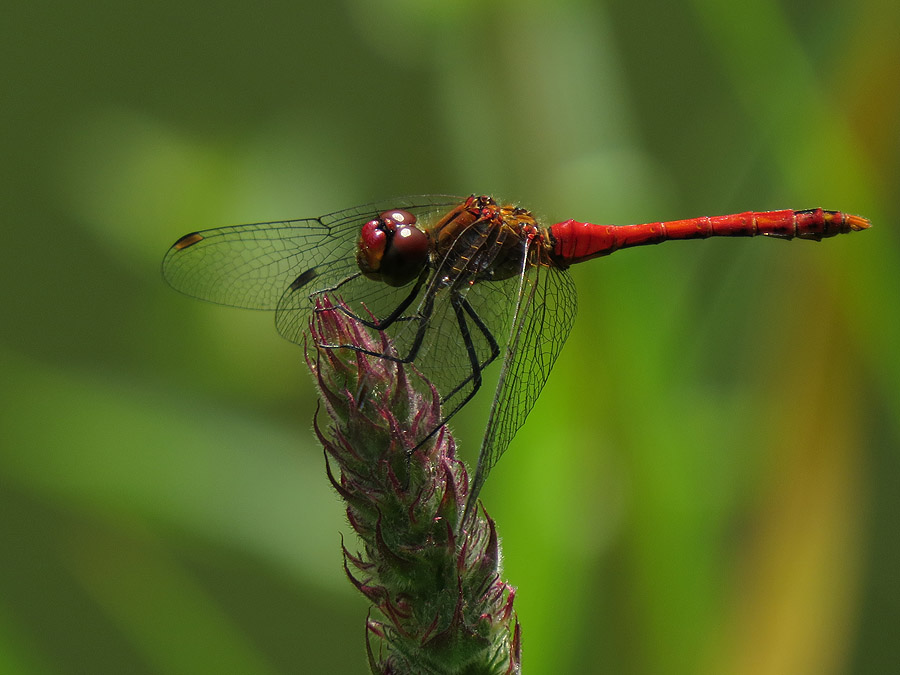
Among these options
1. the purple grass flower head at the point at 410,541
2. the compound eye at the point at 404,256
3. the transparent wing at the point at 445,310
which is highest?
the compound eye at the point at 404,256

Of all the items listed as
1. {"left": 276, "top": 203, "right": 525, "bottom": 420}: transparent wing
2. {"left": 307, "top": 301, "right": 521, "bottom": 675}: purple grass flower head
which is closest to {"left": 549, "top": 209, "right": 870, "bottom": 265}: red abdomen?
{"left": 276, "top": 203, "right": 525, "bottom": 420}: transparent wing

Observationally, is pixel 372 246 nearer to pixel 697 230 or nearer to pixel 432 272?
pixel 432 272

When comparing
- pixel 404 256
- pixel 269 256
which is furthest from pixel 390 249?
pixel 269 256

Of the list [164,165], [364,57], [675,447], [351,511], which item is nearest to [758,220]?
[675,447]

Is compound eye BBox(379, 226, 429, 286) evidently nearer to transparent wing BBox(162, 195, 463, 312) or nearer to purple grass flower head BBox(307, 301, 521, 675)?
transparent wing BBox(162, 195, 463, 312)

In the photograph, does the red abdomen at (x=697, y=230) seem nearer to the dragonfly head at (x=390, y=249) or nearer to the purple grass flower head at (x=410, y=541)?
the dragonfly head at (x=390, y=249)

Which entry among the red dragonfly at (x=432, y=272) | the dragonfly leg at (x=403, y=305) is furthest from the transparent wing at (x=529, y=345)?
the dragonfly leg at (x=403, y=305)
